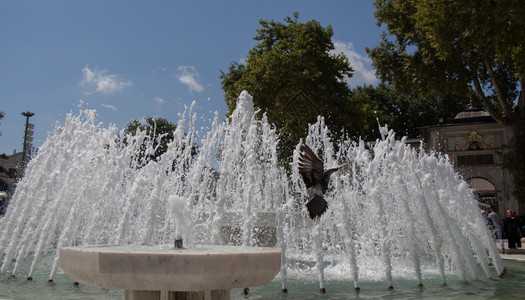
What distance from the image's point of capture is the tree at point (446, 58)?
39.4 ft

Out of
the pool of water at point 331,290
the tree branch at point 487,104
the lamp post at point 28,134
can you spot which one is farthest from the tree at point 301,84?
the lamp post at point 28,134

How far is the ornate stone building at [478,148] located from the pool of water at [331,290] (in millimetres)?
20719

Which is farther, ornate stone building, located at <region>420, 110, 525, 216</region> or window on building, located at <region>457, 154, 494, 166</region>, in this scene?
window on building, located at <region>457, 154, 494, 166</region>

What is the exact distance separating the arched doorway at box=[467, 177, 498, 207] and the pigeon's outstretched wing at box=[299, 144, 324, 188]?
23757 mm

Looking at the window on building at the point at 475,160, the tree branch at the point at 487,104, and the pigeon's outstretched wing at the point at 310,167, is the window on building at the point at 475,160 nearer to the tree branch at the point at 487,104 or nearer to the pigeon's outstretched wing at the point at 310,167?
the tree branch at the point at 487,104

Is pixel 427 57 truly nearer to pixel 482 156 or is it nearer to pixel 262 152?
pixel 262 152

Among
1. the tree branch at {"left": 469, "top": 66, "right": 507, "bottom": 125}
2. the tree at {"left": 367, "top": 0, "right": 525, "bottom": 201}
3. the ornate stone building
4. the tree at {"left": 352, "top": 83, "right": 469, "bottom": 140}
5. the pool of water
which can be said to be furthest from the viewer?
the tree at {"left": 352, "top": 83, "right": 469, "bottom": 140}

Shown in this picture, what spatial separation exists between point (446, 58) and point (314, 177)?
12687 millimetres

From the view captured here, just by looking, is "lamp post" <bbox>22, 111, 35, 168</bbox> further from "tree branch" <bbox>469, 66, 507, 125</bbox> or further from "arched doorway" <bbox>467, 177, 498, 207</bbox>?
"arched doorway" <bbox>467, 177, 498, 207</bbox>

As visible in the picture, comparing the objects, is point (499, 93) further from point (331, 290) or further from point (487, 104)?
point (331, 290)

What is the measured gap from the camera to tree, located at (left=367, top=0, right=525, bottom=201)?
39.4ft

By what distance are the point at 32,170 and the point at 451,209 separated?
30.4 feet

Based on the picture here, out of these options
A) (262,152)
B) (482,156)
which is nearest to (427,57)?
(262,152)

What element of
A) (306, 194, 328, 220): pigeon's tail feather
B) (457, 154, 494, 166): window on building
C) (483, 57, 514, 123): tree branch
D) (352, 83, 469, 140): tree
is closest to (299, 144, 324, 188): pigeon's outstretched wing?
(306, 194, 328, 220): pigeon's tail feather
